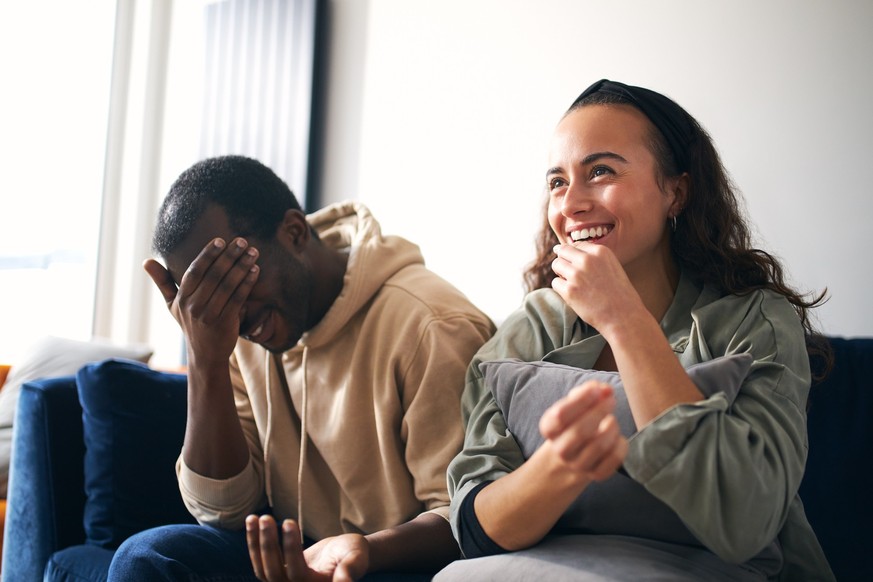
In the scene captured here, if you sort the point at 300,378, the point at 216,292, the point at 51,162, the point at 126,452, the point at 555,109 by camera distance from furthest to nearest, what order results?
1. the point at 51,162
2. the point at 555,109
3. the point at 126,452
4. the point at 300,378
5. the point at 216,292

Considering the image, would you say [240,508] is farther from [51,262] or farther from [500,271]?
[51,262]

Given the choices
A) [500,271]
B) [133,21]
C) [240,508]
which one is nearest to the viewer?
[240,508]

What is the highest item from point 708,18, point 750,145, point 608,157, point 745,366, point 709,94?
point 708,18

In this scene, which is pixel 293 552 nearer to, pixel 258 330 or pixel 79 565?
pixel 258 330

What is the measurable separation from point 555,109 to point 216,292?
4.56 feet

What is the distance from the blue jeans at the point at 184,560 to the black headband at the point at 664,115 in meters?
0.81

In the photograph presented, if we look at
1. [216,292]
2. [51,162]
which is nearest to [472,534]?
[216,292]

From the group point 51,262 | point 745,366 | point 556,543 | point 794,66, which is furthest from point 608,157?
point 51,262

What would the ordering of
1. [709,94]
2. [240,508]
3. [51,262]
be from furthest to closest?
1. [51,262]
2. [709,94]
3. [240,508]

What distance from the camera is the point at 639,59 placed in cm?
229

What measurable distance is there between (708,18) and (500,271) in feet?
3.08

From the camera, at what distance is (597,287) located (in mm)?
1149

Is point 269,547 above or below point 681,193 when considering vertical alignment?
below

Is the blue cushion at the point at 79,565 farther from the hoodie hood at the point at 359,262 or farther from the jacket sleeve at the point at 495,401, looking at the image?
the jacket sleeve at the point at 495,401
